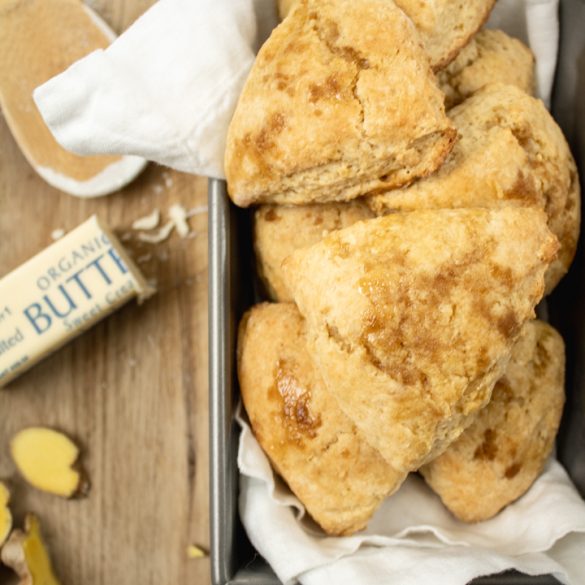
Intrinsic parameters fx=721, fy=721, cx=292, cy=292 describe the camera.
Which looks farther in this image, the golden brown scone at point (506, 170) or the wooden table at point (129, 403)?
the wooden table at point (129, 403)

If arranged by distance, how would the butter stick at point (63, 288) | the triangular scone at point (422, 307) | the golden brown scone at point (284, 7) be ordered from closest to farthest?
the triangular scone at point (422, 307) → the golden brown scone at point (284, 7) → the butter stick at point (63, 288)

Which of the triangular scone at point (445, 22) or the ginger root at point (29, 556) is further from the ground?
the triangular scone at point (445, 22)

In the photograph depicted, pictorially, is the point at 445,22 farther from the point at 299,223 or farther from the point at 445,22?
the point at 299,223

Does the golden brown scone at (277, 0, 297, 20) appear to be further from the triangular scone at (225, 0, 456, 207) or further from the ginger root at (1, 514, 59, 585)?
the ginger root at (1, 514, 59, 585)

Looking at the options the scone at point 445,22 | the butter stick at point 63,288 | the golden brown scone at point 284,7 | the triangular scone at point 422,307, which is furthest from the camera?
the butter stick at point 63,288

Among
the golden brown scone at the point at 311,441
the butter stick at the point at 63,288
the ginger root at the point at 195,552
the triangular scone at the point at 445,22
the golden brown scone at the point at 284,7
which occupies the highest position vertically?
the golden brown scone at the point at 284,7

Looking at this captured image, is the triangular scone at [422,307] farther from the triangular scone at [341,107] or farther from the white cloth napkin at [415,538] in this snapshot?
the white cloth napkin at [415,538]

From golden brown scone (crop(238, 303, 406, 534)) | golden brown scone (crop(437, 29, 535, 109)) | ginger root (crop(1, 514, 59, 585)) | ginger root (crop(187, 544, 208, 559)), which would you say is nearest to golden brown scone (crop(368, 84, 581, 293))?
golden brown scone (crop(437, 29, 535, 109))

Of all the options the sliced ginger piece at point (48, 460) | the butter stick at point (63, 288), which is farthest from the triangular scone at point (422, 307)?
the sliced ginger piece at point (48, 460)
